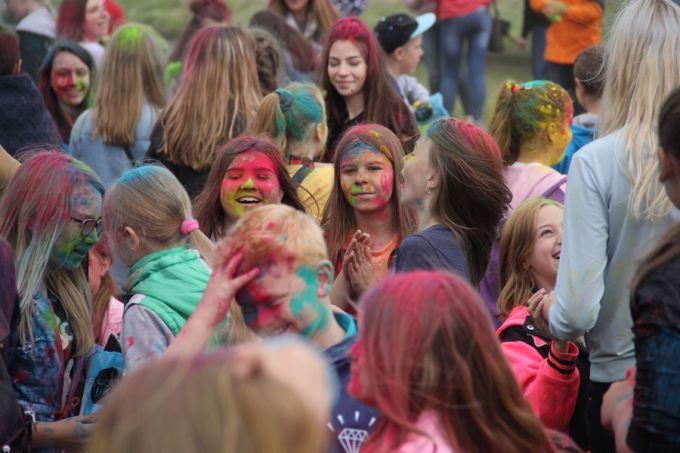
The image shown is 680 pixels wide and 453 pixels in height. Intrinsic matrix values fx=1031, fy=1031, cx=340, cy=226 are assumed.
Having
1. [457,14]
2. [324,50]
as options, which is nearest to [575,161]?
[324,50]

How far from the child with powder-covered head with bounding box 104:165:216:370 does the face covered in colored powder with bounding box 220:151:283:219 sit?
0.72m

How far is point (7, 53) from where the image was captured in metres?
5.71

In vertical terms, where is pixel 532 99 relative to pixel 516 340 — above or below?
above

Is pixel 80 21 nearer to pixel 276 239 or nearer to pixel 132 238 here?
pixel 132 238

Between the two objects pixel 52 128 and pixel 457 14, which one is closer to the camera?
pixel 52 128

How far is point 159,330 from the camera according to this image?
11.4 ft

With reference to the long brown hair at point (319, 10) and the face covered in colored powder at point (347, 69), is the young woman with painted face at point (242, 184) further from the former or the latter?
the long brown hair at point (319, 10)

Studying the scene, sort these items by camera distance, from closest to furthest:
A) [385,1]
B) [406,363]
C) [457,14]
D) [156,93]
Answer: [406,363], [156,93], [457,14], [385,1]

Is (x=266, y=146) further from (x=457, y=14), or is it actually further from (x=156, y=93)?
(x=457, y=14)

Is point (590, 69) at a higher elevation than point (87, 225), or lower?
lower

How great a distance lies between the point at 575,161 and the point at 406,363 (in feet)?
4.02

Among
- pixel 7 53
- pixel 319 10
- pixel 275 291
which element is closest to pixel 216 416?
pixel 275 291

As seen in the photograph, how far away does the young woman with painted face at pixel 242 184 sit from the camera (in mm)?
4582

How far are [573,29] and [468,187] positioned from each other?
4.96 m
